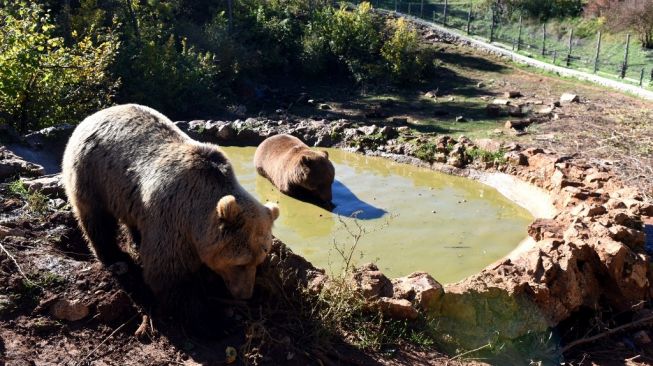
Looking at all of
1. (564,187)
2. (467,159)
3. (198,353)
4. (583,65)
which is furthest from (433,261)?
(583,65)

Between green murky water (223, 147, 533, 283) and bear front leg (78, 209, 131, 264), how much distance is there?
248 centimetres

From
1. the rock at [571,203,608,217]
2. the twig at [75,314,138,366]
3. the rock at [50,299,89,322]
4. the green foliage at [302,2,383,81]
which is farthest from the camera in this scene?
the green foliage at [302,2,383,81]

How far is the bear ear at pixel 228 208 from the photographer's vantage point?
4688 millimetres

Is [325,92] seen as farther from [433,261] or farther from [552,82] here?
[433,261]

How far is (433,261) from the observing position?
8.30m

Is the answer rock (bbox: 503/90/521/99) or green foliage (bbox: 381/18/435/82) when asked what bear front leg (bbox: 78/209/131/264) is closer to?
rock (bbox: 503/90/521/99)

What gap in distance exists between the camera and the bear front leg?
19.0 feet

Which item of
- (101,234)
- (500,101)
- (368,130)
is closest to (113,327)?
(101,234)

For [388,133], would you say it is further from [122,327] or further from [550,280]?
[122,327]

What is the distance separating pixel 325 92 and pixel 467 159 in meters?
11.8

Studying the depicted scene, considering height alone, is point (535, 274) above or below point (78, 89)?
below

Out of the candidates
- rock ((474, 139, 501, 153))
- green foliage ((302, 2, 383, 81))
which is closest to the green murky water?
rock ((474, 139, 501, 153))

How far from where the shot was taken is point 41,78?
10.8 m

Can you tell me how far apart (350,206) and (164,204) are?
598 centimetres
